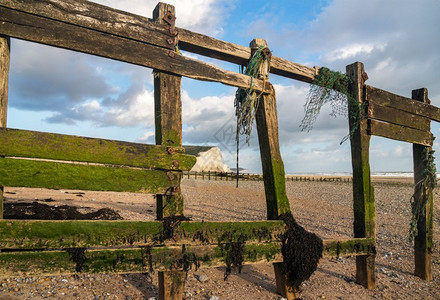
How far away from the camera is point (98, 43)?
13.2 ft

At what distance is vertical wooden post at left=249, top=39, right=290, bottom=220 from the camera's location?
520 cm

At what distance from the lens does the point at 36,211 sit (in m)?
5.04

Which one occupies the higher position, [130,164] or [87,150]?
[87,150]

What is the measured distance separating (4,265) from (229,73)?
3.71 m

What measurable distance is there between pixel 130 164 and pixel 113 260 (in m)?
1.13

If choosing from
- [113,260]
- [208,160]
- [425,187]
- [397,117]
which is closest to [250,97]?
[113,260]

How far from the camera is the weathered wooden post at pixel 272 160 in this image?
5.20 m

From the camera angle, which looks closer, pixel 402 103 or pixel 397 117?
pixel 397 117

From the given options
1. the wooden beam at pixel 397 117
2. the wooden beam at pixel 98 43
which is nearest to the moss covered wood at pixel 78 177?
the wooden beam at pixel 98 43

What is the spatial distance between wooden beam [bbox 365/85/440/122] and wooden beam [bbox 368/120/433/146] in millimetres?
410

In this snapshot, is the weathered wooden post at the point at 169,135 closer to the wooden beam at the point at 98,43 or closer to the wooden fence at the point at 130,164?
the wooden fence at the point at 130,164

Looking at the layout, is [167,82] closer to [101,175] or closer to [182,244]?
[101,175]

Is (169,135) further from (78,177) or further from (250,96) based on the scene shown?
(250,96)

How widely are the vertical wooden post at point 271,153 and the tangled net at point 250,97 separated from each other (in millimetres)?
91
